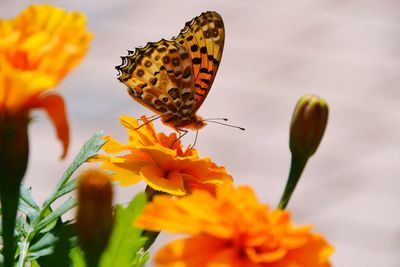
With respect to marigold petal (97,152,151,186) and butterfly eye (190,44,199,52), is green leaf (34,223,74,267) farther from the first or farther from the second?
butterfly eye (190,44,199,52)

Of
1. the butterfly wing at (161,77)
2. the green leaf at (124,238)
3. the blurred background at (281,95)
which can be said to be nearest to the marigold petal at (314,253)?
the green leaf at (124,238)

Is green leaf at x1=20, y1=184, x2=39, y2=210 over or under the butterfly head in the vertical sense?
over

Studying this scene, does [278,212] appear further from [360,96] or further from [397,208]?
[360,96]

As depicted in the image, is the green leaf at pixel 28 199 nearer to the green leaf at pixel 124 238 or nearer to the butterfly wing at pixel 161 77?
the green leaf at pixel 124 238

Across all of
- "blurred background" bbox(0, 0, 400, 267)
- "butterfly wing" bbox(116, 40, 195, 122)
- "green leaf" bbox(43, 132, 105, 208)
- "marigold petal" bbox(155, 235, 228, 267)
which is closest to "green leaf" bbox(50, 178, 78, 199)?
"green leaf" bbox(43, 132, 105, 208)

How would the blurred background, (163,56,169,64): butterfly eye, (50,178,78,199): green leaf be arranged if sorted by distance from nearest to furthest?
(50,178,78,199): green leaf → (163,56,169,64): butterfly eye → the blurred background

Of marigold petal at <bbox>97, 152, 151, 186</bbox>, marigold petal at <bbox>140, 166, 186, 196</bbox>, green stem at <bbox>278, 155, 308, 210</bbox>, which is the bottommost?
marigold petal at <bbox>140, 166, 186, 196</bbox>

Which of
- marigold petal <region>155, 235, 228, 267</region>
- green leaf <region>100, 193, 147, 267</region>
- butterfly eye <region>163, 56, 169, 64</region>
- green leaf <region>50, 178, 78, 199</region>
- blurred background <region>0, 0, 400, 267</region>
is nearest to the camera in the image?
marigold petal <region>155, 235, 228, 267</region>

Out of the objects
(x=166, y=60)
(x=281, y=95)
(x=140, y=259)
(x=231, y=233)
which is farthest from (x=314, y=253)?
(x=281, y=95)
